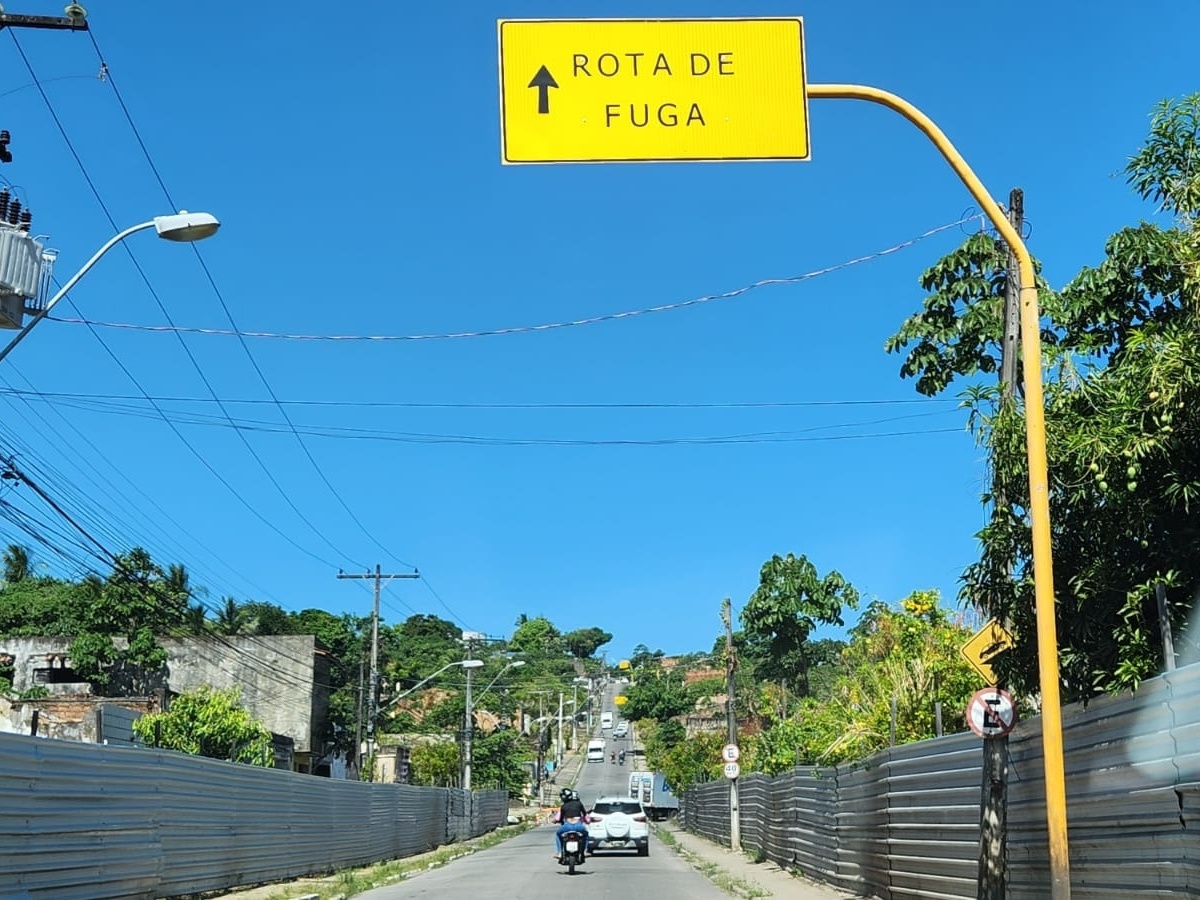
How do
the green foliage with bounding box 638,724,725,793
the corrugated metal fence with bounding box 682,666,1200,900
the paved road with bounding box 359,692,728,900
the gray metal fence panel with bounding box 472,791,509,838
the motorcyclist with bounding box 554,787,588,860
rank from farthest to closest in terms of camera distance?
1. the green foliage with bounding box 638,724,725,793
2. the gray metal fence panel with bounding box 472,791,509,838
3. the motorcyclist with bounding box 554,787,588,860
4. the paved road with bounding box 359,692,728,900
5. the corrugated metal fence with bounding box 682,666,1200,900

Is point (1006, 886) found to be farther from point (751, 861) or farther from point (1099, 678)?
point (751, 861)

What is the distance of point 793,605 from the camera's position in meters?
46.6

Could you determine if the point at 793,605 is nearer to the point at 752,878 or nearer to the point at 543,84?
the point at 752,878

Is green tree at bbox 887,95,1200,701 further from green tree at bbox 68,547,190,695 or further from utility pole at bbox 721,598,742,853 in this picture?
green tree at bbox 68,547,190,695

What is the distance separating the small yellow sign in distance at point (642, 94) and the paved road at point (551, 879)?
16.2 meters

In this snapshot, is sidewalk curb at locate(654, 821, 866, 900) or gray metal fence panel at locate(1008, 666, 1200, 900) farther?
sidewalk curb at locate(654, 821, 866, 900)

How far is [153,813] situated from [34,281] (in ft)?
25.4

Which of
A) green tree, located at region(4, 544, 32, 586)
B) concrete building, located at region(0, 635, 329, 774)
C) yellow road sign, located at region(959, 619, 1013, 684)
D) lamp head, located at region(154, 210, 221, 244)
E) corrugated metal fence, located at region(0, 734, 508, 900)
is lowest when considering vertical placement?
corrugated metal fence, located at region(0, 734, 508, 900)

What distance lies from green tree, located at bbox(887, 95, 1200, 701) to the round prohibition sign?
0.33m

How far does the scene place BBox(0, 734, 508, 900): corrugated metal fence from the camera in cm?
1288

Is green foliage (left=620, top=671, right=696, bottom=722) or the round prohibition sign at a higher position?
green foliage (left=620, top=671, right=696, bottom=722)

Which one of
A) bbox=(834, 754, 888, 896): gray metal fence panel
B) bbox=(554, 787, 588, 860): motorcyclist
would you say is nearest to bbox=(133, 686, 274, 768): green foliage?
bbox=(554, 787, 588, 860): motorcyclist

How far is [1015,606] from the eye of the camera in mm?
11172

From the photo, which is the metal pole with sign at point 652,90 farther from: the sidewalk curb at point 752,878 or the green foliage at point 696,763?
the green foliage at point 696,763
